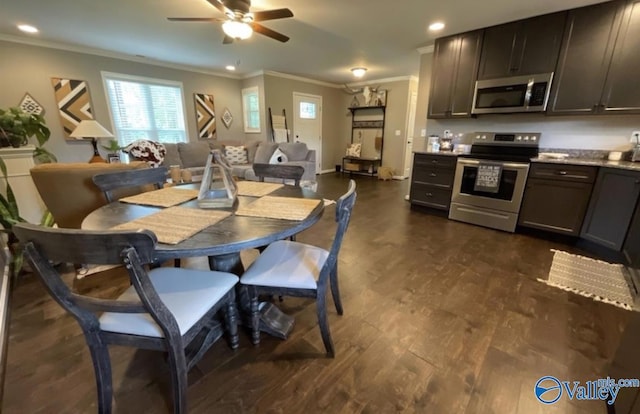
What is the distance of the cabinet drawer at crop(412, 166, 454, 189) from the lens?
3.60m

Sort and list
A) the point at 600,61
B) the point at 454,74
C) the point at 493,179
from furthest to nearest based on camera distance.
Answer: the point at 454,74, the point at 493,179, the point at 600,61

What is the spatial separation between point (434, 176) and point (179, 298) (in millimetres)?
3563

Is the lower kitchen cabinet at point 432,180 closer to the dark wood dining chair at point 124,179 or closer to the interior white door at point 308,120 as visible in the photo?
the dark wood dining chair at point 124,179

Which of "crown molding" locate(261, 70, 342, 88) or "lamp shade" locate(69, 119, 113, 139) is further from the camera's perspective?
"crown molding" locate(261, 70, 342, 88)

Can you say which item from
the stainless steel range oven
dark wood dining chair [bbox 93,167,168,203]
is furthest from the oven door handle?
dark wood dining chair [bbox 93,167,168,203]

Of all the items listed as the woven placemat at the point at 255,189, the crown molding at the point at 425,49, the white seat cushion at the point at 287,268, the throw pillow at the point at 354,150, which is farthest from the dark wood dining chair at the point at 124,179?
the throw pillow at the point at 354,150

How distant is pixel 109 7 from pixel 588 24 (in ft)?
16.9

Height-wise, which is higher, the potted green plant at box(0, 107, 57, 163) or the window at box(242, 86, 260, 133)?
the window at box(242, 86, 260, 133)

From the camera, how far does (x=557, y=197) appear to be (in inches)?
112

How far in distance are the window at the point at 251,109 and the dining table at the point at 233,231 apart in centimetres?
500

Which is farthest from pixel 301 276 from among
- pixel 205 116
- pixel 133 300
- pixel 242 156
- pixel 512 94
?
pixel 205 116

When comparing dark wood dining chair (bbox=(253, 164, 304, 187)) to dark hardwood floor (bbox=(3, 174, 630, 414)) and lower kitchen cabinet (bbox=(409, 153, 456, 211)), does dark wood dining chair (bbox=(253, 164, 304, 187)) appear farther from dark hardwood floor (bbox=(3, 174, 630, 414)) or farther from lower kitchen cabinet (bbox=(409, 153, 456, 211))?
lower kitchen cabinet (bbox=(409, 153, 456, 211))

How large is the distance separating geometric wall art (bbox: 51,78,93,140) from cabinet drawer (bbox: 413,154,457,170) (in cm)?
546

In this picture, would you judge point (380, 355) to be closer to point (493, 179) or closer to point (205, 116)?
point (493, 179)
